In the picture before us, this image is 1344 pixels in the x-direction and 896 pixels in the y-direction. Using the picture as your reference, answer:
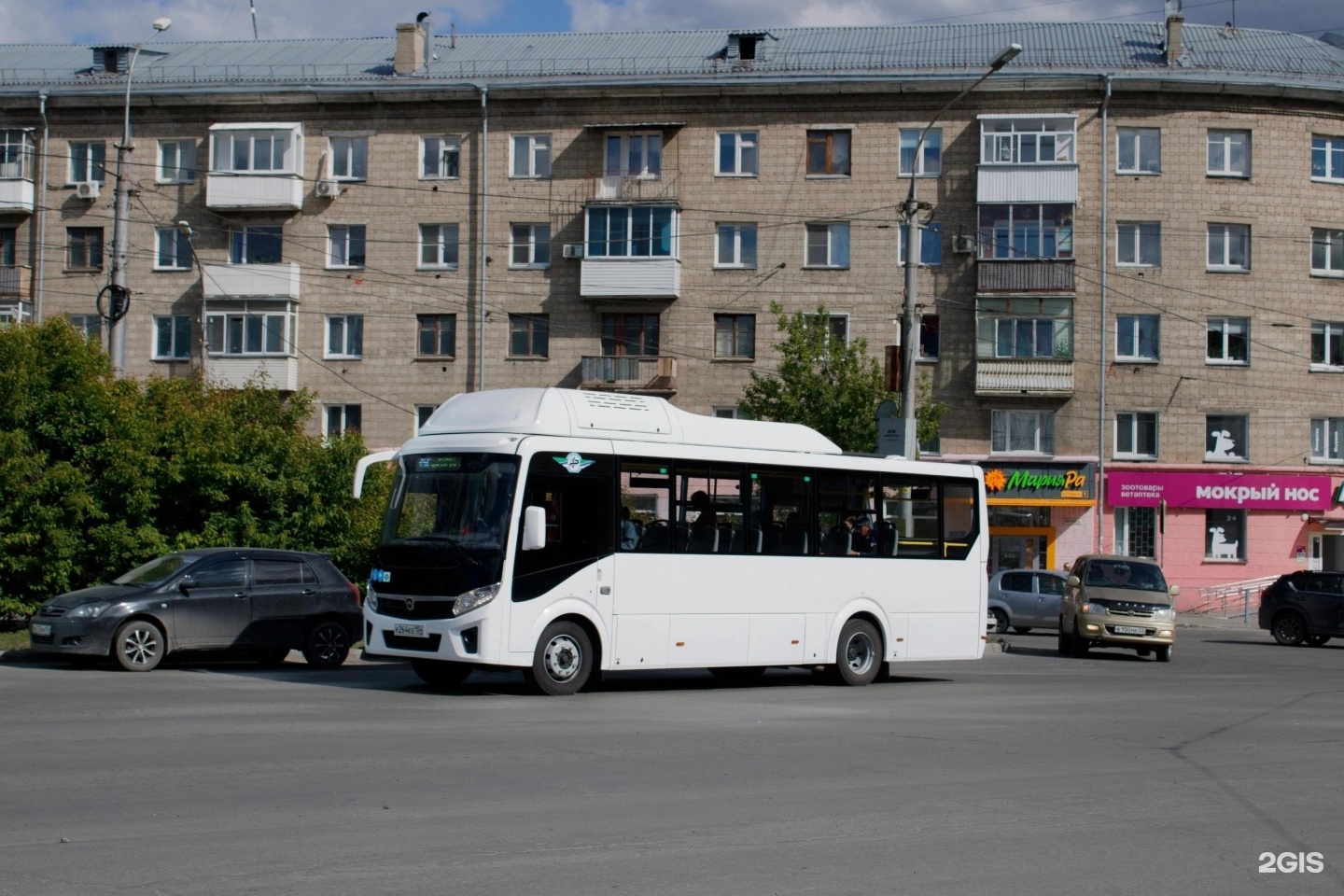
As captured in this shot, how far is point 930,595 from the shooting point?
770 inches

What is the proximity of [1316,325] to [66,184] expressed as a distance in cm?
→ 4058

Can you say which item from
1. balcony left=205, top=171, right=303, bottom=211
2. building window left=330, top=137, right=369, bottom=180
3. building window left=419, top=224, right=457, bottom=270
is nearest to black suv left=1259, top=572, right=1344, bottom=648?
building window left=419, top=224, right=457, bottom=270

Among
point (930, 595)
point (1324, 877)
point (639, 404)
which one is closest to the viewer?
point (1324, 877)

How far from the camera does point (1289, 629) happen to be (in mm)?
32656

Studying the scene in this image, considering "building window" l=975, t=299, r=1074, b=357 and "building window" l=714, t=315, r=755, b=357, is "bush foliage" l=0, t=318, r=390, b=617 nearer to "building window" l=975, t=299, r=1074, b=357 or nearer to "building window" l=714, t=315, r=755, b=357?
"building window" l=714, t=315, r=755, b=357

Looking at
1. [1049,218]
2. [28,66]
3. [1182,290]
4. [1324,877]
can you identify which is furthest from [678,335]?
[1324,877]

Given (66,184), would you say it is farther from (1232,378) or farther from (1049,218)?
(1232,378)

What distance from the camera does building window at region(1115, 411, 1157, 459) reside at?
47.3 m

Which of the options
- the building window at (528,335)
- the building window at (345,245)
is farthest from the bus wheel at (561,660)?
the building window at (345,245)

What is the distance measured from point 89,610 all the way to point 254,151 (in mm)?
33947

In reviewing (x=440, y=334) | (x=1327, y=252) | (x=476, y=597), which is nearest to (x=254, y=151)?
(x=440, y=334)

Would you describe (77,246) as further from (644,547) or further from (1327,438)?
(1327,438)

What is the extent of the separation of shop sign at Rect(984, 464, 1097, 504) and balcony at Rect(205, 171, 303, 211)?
23844 mm

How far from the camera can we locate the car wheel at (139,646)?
1752cm
